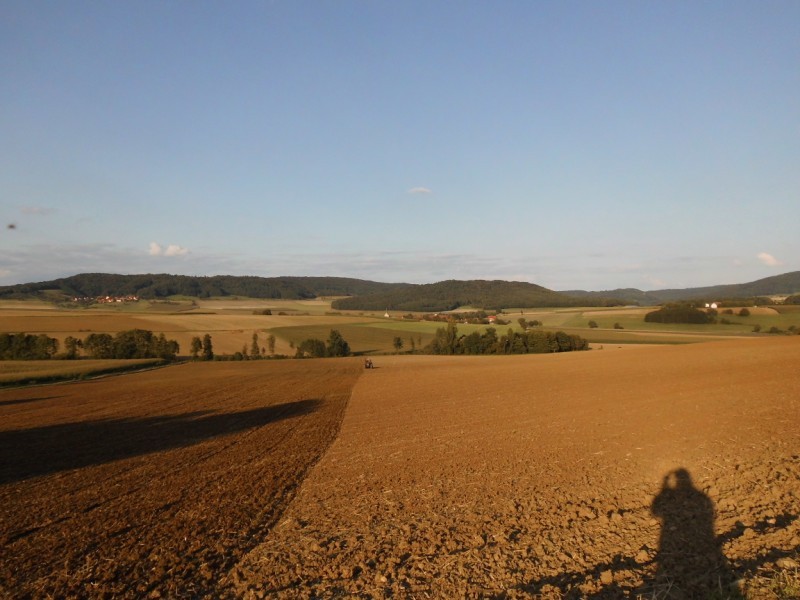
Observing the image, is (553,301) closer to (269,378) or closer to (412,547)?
(269,378)

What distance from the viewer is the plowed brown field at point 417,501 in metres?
6.83

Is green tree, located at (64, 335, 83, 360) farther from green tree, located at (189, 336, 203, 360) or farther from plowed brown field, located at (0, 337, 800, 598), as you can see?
plowed brown field, located at (0, 337, 800, 598)

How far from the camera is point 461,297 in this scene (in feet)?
575

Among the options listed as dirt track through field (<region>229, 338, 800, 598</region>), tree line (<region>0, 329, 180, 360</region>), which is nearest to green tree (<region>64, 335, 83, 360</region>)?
tree line (<region>0, 329, 180, 360</region>)

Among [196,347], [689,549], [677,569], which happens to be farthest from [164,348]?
[677,569]

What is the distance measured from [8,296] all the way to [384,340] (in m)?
97.9

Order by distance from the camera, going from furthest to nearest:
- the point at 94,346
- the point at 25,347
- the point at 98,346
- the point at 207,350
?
the point at 207,350 < the point at 94,346 < the point at 98,346 < the point at 25,347

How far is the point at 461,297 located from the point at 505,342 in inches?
3871

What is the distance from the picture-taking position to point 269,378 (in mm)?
44469

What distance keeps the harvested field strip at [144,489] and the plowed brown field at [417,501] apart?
50 millimetres

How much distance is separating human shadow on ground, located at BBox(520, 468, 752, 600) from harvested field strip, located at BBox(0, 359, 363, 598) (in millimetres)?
4167

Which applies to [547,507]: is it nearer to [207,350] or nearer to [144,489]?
[144,489]

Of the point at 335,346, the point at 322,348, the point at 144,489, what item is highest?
the point at 144,489

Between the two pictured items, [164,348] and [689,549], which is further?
[164,348]
